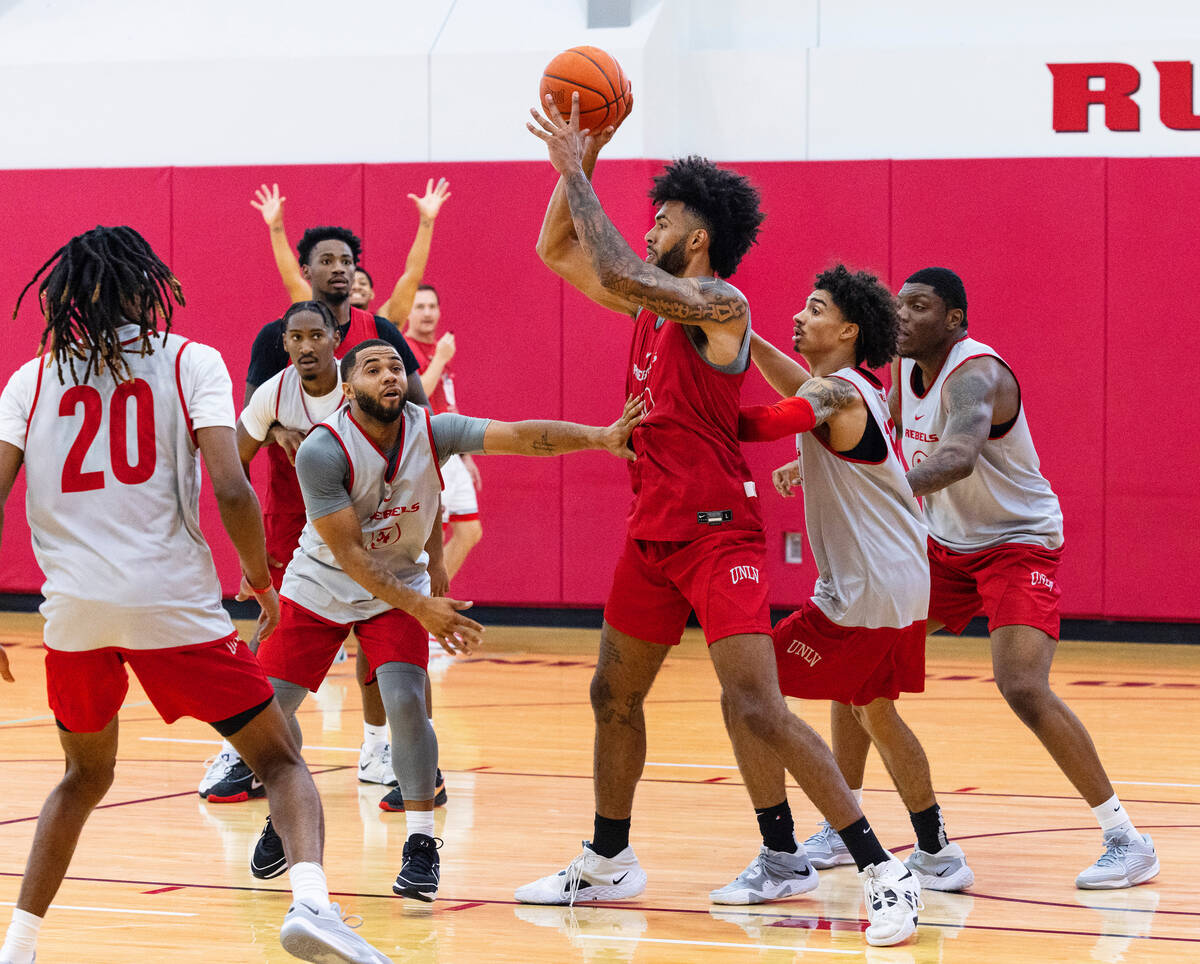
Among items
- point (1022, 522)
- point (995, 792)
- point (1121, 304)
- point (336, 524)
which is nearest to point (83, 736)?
point (336, 524)

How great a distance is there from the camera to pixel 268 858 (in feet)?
15.5

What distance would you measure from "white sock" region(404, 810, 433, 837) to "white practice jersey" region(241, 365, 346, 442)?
1.80 metres

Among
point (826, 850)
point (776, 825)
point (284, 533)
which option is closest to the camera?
point (776, 825)

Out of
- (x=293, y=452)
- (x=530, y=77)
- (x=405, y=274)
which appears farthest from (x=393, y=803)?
(x=530, y=77)

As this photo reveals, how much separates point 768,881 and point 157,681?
5.86ft

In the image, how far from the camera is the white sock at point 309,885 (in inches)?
140

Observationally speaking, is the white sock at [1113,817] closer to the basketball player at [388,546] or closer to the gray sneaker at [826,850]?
the gray sneaker at [826,850]

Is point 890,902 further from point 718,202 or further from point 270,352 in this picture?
point 270,352

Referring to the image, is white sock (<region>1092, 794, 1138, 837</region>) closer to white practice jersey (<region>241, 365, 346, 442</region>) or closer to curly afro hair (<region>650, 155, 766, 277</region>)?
curly afro hair (<region>650, 155, 766, 277</region>)

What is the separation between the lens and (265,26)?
Result: 1135cm

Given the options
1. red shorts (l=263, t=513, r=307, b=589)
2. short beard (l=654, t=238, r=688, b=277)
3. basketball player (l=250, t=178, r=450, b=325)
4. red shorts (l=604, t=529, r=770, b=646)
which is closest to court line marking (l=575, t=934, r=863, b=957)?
red shorts (l=604, t=529, r=770, b=646)

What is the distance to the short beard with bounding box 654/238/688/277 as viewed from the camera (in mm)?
4531

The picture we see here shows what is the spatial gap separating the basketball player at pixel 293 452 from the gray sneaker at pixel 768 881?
1.93 meters

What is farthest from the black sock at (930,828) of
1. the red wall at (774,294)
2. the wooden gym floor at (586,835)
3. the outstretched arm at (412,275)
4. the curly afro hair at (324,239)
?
the red wall at (774,294)
